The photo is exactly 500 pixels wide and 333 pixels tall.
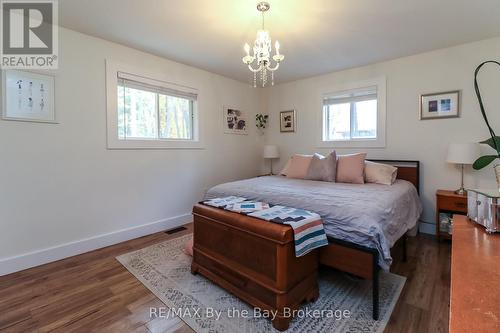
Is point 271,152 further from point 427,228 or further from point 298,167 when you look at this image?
point 427,228

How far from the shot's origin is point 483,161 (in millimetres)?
2590

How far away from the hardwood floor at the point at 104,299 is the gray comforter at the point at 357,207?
0.41 meters

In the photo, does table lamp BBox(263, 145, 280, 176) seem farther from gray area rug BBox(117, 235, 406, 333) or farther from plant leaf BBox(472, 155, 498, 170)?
plant leaf BBox(472, 155, 498, 170)

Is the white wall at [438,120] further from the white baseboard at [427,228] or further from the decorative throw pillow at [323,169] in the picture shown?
the decorative throw pillow at [323,169]

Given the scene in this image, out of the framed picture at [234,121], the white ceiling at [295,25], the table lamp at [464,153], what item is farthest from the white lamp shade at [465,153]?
the framed picture at [234,121]

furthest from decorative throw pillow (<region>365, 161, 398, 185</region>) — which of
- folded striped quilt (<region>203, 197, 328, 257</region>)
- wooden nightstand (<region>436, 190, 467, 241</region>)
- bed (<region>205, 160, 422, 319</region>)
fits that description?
folded striped quilt (<region>203, 197, 328, 257</region>)

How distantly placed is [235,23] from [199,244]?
2.13 metres

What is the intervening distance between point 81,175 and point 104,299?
141 centimetres

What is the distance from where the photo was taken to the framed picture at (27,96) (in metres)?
2.17

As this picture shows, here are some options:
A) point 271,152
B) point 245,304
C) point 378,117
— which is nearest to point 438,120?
point 378,117

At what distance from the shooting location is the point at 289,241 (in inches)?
59.4

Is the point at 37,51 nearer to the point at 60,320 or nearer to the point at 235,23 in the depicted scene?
the point at 235,23

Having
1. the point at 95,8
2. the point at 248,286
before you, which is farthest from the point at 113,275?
the point at 95,8

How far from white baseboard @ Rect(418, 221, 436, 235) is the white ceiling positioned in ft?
7.32
